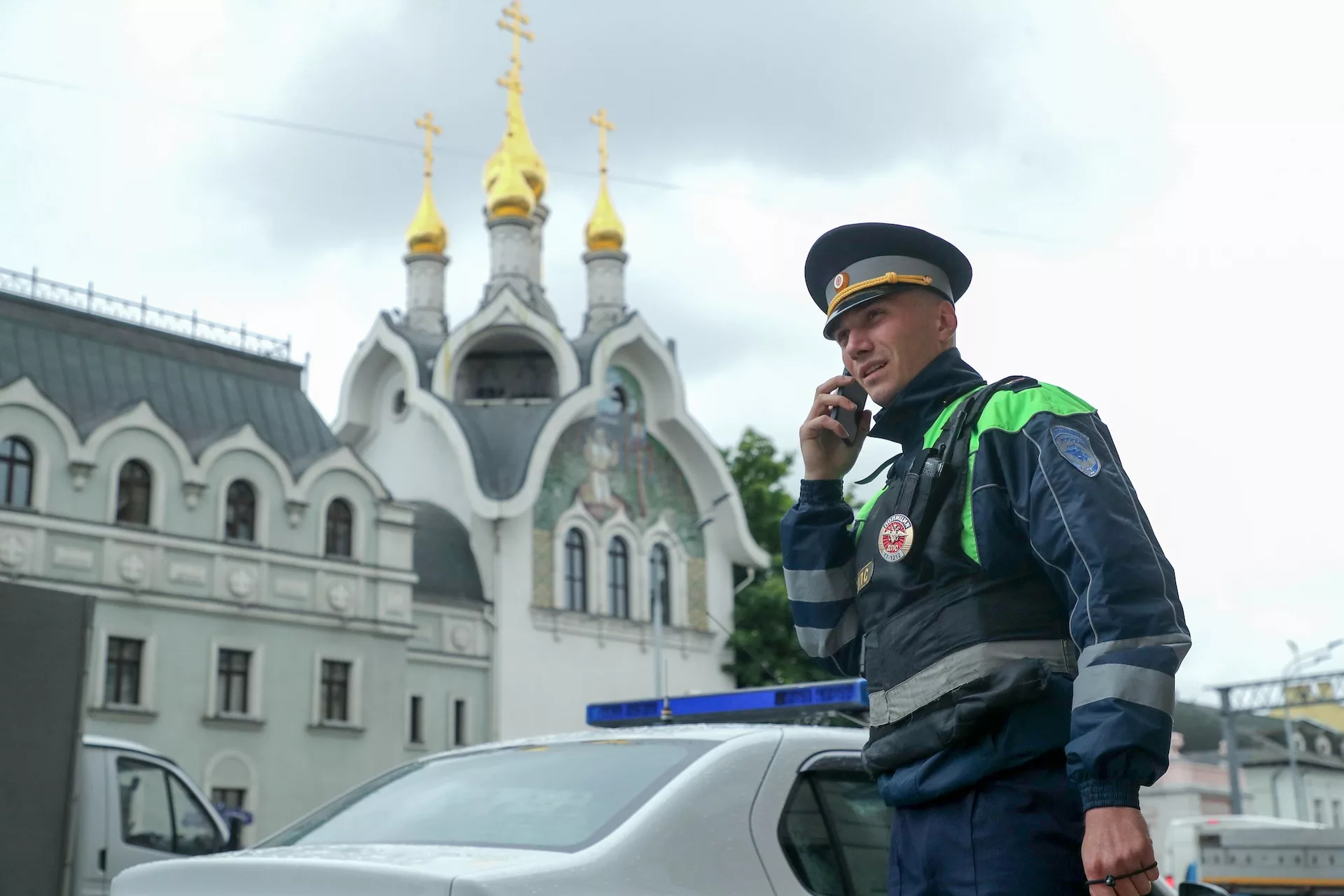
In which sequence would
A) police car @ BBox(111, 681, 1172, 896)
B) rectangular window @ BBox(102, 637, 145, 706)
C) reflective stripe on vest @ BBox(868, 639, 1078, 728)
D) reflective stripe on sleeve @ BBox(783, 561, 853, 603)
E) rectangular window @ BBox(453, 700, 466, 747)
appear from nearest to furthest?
reflective stripe on vest @ BBox(868, 639, 1078, 728) → reflective stripe on sleeve @ BBox(783, 561, 853, 603) → police car @ BBox(111, 681, 1172, 896) → rectangular window @ BBox(102, 637, 145, 706) → rectangular window @ BBox(453, 700, 466, 747)

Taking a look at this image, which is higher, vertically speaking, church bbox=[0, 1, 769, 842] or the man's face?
church bbox=[0, 1, 769, 842]

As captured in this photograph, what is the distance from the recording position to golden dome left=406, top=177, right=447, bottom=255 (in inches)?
1705

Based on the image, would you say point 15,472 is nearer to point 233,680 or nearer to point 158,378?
point 158,378

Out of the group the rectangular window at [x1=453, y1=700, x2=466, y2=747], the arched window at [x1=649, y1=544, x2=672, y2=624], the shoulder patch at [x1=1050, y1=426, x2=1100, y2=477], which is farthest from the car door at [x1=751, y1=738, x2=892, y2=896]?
the arched window at [x1=649, y1=544, x2=672, y2=624]

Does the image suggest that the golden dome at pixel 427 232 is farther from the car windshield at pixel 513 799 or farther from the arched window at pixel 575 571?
the car windshield at pixel 513 799

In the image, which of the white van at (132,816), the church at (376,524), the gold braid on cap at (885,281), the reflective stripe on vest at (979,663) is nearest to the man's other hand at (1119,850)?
the reflective stripe on vest at (979,663)

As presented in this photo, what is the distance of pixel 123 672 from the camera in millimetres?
26594

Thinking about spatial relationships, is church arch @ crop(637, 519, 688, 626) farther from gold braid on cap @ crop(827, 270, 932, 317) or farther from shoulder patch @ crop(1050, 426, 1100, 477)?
shoulder patch @ crop(1050, 426, 1100, 477)

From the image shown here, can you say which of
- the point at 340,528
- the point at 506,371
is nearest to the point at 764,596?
the point at 506,371

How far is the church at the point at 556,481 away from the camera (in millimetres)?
34281

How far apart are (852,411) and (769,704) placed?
2.55m

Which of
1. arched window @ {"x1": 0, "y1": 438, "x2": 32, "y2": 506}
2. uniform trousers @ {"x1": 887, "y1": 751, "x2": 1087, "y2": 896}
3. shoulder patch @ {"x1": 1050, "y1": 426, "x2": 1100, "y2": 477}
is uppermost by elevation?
arched window @ {"x1": 0, "y1": 438, "x2": 32, "y2": 506}

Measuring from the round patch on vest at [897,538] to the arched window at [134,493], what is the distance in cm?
2586

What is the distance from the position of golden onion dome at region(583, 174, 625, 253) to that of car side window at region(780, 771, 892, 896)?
39.6m
